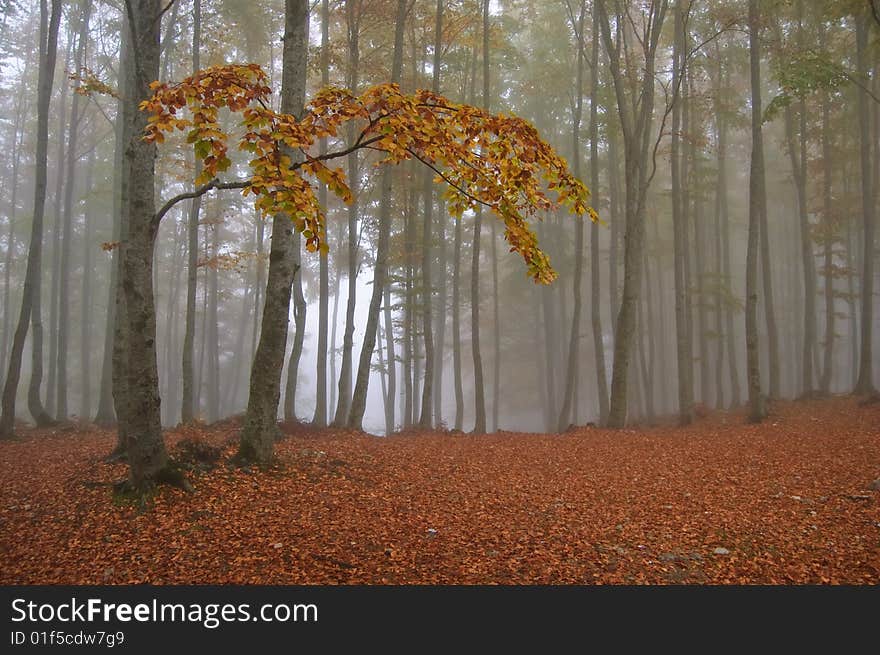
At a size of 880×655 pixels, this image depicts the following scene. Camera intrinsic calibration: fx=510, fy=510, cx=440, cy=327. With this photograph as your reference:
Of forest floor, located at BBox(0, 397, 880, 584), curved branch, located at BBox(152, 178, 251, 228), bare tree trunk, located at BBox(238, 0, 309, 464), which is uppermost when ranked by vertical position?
curved branch, located at BBox(152, 178, 251, 228)

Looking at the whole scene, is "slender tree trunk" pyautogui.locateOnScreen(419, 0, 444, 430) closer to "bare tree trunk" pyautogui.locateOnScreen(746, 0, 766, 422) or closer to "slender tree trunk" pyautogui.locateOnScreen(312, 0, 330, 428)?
"slender tree trunk" pyautogui.locateOnScreen(312, 0, 330, 428)

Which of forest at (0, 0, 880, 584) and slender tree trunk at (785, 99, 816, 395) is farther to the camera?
slender tree trunk at (785, 99, 816, 395)

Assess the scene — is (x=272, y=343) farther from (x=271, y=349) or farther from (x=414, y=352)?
(x=414, y=352)

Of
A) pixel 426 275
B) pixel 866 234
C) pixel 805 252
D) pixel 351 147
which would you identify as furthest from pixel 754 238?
pixel 351 147

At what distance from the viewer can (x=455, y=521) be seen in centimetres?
531

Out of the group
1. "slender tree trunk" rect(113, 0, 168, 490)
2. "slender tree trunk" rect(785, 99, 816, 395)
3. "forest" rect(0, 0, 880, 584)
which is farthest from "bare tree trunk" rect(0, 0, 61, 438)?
"slender tree trunk" rect(785, 99, 816, 395)

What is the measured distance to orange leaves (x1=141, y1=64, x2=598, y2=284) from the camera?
3393 mm

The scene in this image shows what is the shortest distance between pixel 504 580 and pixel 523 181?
10.5 feet

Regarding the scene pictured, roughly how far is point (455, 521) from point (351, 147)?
3.80 metres

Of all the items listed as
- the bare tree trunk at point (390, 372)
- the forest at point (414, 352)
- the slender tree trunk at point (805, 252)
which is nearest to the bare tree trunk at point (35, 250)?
the forest at point (414, 352)

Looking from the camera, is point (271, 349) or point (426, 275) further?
point (426, 275)

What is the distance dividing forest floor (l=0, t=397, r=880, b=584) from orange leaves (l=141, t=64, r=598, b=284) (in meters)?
2.57

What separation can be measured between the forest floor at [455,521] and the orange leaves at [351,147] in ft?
8.43

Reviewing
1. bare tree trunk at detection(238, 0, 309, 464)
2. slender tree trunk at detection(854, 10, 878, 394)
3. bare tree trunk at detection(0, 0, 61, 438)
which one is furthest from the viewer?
slender tree trunk at detection(854, 10, 878, 394)
